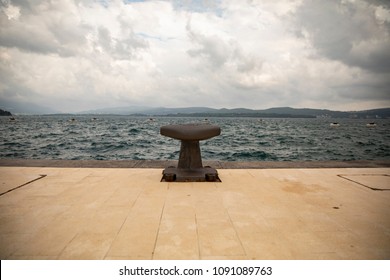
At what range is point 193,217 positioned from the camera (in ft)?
10.1

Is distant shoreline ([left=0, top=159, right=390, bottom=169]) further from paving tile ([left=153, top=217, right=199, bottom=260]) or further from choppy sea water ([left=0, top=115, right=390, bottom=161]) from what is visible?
choppy sea water ([left=0, top=115, right=390, bottom=161])

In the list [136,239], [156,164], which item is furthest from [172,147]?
[136,239]

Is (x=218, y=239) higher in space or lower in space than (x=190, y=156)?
lower

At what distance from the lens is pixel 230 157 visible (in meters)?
18.5

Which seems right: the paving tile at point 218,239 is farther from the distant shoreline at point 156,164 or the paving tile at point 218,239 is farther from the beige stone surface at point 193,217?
the distant shoreline at point 156,164

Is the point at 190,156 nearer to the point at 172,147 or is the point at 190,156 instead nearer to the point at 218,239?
the point at 218,239

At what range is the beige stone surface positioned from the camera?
234 centimetres

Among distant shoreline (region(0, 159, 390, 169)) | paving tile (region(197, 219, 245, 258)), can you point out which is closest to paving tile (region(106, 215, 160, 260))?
paving tile (region(197, 219, 245, 258))

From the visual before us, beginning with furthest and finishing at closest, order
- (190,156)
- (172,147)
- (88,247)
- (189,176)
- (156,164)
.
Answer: (172,147) < (156,164) < (190,156) < (189,176) < (88,247)

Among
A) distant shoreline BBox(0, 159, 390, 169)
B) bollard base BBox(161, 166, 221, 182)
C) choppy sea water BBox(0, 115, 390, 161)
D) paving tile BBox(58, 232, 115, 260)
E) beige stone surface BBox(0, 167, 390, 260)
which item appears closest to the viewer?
paving tile BBox(58, 232, 115, 260)

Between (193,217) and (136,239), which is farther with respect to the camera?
(193,217)

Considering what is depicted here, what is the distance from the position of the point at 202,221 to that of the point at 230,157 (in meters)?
15.8

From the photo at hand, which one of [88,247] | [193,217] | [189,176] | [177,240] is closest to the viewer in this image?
[88,247]
